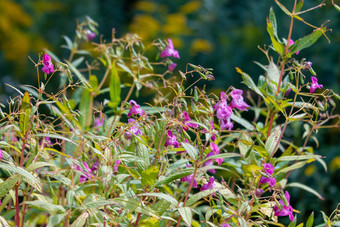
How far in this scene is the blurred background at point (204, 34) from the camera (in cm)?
245

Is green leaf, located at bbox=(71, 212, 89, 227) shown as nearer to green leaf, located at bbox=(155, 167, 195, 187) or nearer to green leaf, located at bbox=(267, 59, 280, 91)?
green leaf, located at bbox=(155, 167, 195, 187)

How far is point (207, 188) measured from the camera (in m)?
0.95

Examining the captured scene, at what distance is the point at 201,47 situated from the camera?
3.53 metres

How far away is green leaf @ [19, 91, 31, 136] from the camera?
0.87 m

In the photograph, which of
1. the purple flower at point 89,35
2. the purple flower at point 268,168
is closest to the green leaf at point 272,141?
the purple flower at point 268,168

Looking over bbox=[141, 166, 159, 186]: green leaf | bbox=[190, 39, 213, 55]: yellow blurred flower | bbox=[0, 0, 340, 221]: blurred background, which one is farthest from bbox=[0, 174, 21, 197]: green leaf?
bbox=[190, 39, 213, 55]: yellow blurred flower

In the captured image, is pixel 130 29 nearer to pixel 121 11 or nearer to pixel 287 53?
pixel 121 11

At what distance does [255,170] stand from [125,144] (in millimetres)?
347

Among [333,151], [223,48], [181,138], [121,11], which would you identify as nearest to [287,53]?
[181,138]

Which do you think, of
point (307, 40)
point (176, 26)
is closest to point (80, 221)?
point (307, 40)

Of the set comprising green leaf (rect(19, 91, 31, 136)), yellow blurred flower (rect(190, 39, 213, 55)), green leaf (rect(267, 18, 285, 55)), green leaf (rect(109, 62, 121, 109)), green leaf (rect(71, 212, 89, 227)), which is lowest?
green leaf (rect(71, 212, 89, 227))

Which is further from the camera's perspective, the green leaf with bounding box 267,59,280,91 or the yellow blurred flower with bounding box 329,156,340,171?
the yellow blurred flower with bounding box 329,156,340,171

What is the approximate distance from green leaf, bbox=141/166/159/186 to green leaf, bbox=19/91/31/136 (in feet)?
0.78

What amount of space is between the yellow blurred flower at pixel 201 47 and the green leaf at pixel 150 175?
2703 millimetres
